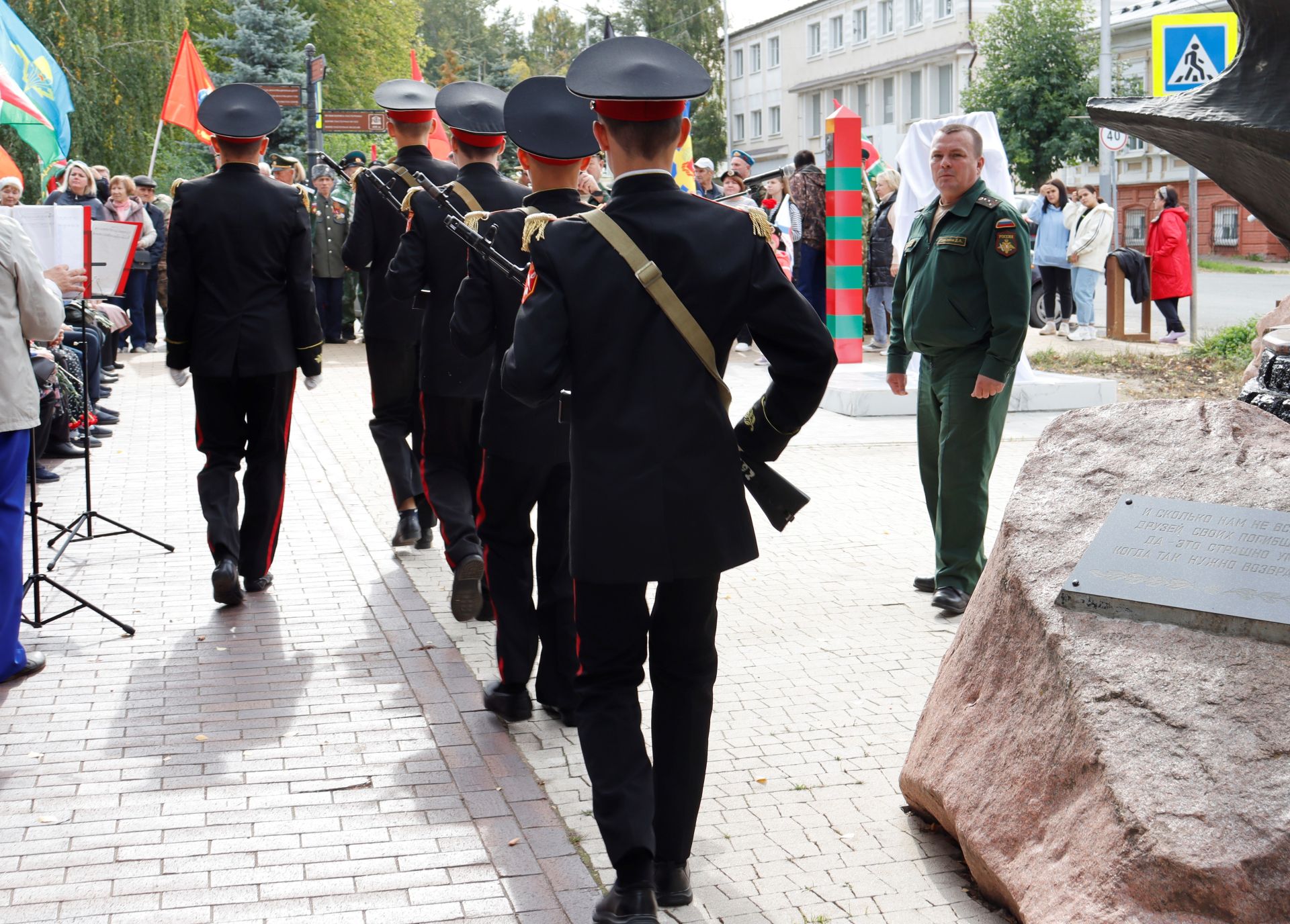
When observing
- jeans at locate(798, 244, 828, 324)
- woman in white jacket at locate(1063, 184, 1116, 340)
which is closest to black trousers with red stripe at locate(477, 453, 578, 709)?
jeans at locate(798, 244, 828, 324)

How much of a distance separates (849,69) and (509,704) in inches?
2589

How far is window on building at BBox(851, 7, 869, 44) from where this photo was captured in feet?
214

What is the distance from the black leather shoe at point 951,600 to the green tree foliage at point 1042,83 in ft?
117

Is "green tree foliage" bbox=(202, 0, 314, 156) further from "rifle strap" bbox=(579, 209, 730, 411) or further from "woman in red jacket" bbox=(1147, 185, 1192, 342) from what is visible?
"rifle strap" bbox=(579, 209, 730, 411)

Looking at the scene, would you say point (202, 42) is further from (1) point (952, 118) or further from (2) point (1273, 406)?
(2) point (1273, 406)

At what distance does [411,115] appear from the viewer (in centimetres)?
727

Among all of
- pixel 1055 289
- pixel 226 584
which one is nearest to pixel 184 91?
pixel 1055 289

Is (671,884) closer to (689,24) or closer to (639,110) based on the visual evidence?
(639,110)

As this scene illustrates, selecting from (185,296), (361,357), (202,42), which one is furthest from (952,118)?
(202,42)

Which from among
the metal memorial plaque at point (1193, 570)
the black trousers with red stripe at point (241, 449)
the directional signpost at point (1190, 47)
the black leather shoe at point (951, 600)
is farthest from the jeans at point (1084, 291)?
the metal memorial plaque at point (1193, 570)

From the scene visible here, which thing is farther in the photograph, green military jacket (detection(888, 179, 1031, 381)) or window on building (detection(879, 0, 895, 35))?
window on building (detection(879, 0, 895, 35))

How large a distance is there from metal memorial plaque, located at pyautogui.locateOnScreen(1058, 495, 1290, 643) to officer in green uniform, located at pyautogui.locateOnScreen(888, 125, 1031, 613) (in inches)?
104

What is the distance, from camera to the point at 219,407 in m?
6.75

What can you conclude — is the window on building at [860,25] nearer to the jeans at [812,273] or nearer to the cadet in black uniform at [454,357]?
the jeans at [812,273]
